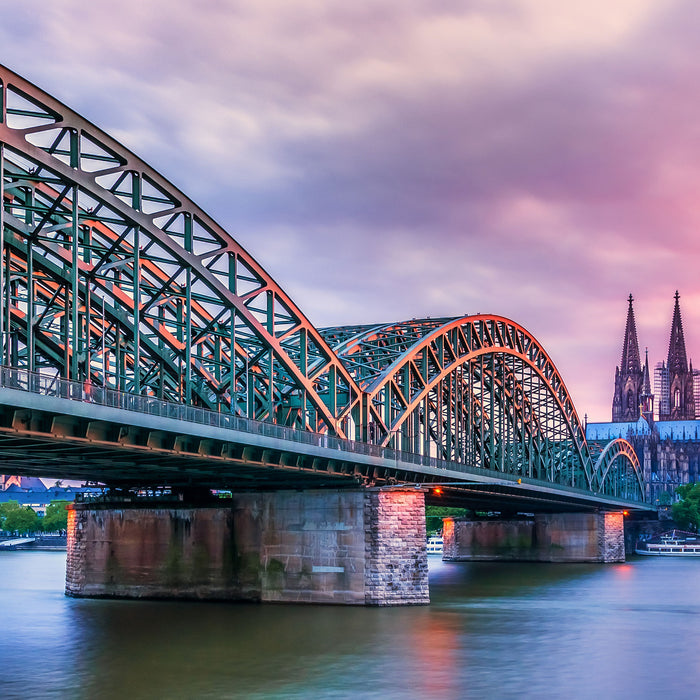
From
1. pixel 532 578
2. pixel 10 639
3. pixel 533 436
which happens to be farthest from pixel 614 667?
pixel 533 436

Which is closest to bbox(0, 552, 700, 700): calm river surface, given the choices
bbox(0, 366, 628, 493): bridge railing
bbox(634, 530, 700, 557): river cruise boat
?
bbox(0, 366, 628, 493): bridge railing

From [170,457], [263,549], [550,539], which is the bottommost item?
[550,539]

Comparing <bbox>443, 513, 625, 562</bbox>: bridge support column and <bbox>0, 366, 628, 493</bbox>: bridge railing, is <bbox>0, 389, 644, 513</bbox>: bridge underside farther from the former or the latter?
<bbox>443, 513, 625, 562</bbox>: bridge support column

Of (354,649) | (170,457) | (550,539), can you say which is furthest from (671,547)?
(170,457)

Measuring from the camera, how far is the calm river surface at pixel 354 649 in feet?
131

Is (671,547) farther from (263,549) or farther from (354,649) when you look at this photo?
(354,649)

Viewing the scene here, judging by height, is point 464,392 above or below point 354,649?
above

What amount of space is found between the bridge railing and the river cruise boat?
110m

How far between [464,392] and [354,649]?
58.9 metres

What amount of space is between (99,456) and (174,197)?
12767mm

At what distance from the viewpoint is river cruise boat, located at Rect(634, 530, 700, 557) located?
175 m

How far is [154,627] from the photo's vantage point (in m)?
56.4

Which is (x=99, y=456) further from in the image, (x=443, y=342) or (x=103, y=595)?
(x=443, y=342)

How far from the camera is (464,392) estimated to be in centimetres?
10619
